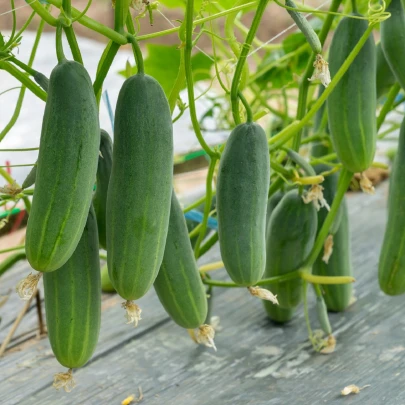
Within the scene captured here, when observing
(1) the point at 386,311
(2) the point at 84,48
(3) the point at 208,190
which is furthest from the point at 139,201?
(2) the point at 84,48

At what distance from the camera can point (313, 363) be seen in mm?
1090

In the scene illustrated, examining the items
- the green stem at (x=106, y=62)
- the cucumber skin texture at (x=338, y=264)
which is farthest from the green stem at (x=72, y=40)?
the cucumber skin texture at (x=338, y=264)

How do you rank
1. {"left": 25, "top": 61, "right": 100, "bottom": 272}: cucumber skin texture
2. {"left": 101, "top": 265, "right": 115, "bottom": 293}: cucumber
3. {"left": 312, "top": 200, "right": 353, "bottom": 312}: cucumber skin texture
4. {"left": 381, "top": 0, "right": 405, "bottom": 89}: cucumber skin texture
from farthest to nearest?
{"left": 101, "top": 265, "right": 115, "bottom": 293}: cucumber < {"left": 312, "top": 200, "right": 353, "bottom": 312}: cucumber skin texture < {"left": 381, "top": 0, "right": 405, "bottom": 89}: cucumber skin texture < {"left": 25, "top": 61, "right": 100, "bottom": 272}: cucumber skin texture

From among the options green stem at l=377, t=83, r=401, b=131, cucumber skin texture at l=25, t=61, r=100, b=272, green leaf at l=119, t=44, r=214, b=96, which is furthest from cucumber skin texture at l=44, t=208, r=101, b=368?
green leaf at l=119, t=44, r=214, b=96

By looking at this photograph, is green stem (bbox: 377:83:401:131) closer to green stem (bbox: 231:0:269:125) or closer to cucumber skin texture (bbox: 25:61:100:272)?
green stem (bbox: 231:0:269:125)

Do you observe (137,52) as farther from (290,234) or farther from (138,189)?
(290,234)

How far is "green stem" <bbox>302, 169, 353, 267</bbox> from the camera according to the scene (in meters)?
1.04

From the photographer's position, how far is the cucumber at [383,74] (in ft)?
3.54

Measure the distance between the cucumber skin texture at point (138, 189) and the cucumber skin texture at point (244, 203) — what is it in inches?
3.9

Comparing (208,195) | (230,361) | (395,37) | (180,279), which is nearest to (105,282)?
(230,361)

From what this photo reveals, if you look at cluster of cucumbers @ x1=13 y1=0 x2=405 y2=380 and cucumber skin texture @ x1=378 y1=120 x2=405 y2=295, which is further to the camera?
cucumber skin texture @ x1=378 y1=120 x2=405 y2=295

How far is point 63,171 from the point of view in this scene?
64cm

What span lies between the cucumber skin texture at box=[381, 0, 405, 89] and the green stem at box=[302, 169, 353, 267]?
165 mm

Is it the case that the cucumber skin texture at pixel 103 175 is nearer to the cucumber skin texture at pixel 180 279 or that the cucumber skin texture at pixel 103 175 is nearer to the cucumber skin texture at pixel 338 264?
the cucumber skin texture at pixel 180 279
